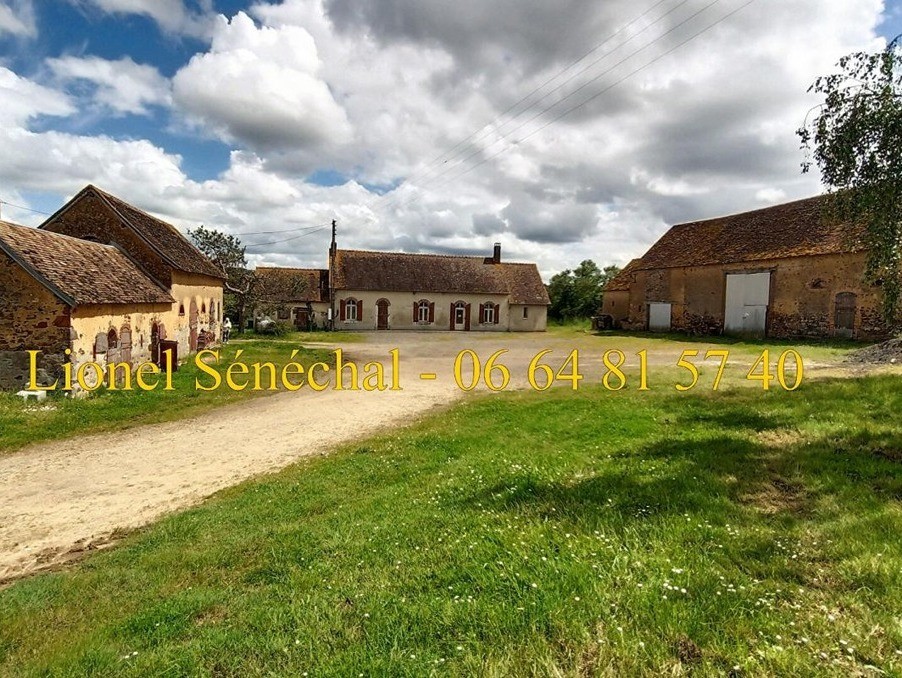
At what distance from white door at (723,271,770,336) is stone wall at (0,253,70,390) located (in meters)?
28.9

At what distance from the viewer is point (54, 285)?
11109 millimetres

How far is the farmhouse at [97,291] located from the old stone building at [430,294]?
573 inches

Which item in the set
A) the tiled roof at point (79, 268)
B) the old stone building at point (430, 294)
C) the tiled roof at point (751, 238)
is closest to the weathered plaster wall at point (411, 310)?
the old stone building at point (430, 294)

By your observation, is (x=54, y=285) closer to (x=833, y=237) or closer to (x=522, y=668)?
(x=522, y=668)

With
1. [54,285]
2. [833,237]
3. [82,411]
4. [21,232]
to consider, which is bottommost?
[82,411]

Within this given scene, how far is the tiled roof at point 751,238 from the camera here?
77.0ft

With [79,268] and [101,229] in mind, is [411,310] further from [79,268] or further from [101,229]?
[79,268]

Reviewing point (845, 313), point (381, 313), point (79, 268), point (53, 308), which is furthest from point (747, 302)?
point (53, 308)

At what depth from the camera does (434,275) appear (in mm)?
38094

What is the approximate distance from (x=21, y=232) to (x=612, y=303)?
34.0 metres

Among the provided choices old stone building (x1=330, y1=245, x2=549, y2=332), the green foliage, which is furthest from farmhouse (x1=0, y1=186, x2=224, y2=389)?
the green foliage

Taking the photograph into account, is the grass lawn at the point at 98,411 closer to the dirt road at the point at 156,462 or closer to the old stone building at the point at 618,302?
the dirt road at the point at 156,462

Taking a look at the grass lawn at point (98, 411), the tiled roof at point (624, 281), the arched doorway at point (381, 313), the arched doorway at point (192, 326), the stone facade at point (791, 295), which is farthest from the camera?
the arched doorway at point (381, 313)

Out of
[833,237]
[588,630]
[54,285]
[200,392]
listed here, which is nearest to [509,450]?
[588,630]
